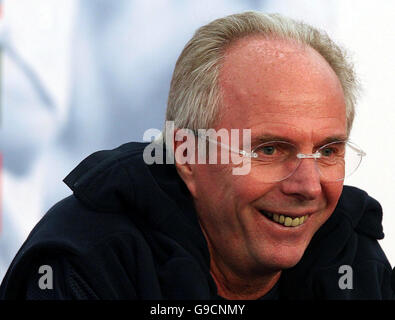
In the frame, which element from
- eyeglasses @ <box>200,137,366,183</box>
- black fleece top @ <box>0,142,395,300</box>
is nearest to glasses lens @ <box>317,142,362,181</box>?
eyeglasses @ <box>200,137,366,183</box>

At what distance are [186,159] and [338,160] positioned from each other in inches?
17.1

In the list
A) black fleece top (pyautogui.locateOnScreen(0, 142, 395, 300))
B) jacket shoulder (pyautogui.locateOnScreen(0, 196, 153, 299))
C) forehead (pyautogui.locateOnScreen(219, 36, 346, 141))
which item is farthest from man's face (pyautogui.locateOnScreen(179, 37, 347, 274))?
jacket shoulder (pyautogui.locateOnScreen(0, 196, 153, 299))

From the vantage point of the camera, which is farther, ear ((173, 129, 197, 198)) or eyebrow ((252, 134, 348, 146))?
ear ((173, 129, 197, 198))

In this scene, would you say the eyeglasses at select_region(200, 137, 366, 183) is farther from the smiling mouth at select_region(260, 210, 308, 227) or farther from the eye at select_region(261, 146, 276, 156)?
the smiling mouth at select_region(260, 210, 308, 227)

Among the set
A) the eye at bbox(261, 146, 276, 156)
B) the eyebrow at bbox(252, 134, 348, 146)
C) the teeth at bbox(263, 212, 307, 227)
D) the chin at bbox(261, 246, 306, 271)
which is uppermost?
the eyebrow at bbox(252, 134, 348, 146)

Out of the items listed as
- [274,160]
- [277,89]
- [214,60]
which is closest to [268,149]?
[274,160]

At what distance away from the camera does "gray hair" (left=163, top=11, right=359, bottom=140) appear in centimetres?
193

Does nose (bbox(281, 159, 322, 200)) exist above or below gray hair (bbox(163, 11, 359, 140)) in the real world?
below

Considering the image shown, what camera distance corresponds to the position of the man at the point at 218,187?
1.85 m

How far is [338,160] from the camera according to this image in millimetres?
1997

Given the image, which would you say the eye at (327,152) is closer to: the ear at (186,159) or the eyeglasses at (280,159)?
the eyeglasses at (280,159)

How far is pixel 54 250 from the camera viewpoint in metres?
1.84

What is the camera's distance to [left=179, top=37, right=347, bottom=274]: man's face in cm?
185
